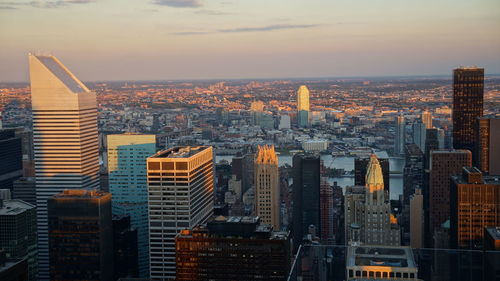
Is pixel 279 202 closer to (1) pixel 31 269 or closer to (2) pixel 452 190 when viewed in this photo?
(2) pixel 452 190

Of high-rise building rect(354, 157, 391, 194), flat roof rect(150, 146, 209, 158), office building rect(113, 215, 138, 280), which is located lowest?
office building rect(113, 215, 138, 280)

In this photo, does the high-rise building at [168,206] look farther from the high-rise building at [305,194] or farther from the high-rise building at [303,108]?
the high-rise building at [303,108]

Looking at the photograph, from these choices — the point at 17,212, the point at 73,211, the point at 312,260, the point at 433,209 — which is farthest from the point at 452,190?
the point at 17,212

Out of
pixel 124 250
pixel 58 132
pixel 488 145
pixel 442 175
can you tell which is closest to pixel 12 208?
pixel 124 250

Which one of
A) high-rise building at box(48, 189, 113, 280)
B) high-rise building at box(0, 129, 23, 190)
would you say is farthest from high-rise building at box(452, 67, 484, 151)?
high-rise building at box(0, 129, 23, 190)

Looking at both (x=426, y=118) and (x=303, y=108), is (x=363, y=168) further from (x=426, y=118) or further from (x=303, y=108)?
(x=303, y=108)

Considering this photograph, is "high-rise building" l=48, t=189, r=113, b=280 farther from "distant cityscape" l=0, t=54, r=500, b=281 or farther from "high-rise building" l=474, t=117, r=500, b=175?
"high-rise building" l=474, t=117, r=500, b=175
